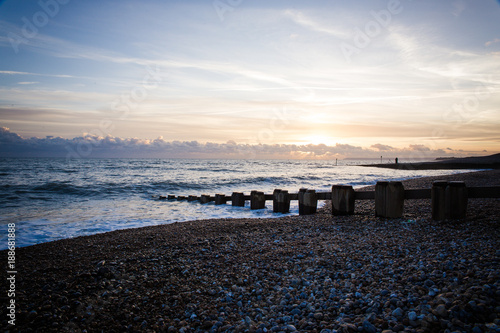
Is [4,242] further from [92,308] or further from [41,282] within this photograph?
[92,308]

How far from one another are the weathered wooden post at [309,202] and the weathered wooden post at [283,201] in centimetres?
126

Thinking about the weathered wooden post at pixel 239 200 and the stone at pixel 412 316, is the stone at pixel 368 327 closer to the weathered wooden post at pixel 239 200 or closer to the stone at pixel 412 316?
the stone at pixel 412 316

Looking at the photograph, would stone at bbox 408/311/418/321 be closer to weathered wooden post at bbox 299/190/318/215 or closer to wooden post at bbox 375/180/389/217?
wooden post at bbox 375/180/389/217

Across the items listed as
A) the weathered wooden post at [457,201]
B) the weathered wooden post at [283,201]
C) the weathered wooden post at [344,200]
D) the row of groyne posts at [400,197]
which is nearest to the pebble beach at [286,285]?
the weathered wooden post at [457,201]

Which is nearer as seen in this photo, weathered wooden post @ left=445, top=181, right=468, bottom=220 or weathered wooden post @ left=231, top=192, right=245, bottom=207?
weathered wooden post @ left=445, top=181, right=468, bottom=220

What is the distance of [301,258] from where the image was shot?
384 cm

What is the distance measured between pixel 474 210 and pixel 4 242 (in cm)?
1069

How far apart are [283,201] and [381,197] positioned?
143 inches

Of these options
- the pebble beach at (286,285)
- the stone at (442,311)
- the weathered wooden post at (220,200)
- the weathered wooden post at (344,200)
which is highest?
the weathered wooden post at (344,200)

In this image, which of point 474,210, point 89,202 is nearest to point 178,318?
point 474,210

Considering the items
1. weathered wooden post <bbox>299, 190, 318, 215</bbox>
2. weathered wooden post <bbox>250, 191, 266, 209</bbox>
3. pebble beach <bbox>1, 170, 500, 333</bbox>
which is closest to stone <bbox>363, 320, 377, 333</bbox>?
pebble beach <bbox>1, 170, 500, 333</bbox>

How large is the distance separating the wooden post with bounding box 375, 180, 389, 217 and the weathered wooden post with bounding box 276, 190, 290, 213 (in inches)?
134

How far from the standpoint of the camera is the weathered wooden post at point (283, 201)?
29.3ft

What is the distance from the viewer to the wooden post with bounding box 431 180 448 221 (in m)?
4.93
